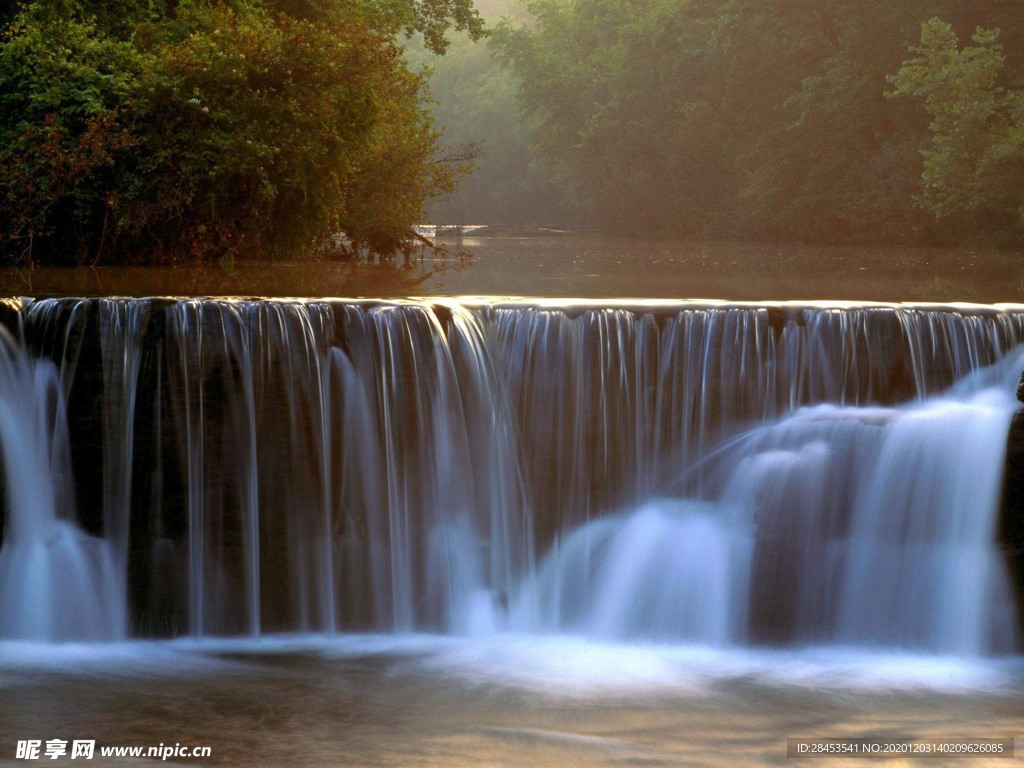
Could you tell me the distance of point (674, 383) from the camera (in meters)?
9.68

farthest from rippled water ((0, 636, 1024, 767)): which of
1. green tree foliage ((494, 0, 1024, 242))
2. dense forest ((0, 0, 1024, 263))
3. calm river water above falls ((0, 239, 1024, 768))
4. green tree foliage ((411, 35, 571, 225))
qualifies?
green tree foliage ((411, 35, 571, 225))

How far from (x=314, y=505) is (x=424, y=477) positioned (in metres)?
0.85

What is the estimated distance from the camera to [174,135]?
544 inches

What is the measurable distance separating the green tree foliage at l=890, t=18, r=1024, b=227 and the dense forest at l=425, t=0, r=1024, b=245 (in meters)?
0.04

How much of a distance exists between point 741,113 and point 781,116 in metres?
3.17

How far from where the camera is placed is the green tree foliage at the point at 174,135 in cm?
1346

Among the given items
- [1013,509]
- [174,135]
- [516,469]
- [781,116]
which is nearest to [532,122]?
[781,116]

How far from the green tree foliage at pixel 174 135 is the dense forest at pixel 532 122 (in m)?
0.03

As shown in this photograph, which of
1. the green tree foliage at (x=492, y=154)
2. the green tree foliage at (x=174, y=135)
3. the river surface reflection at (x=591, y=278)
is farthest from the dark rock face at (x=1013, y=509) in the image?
the green tree foliage at (x=492, y=154)

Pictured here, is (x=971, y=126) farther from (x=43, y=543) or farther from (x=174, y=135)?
(x=43, y=543)

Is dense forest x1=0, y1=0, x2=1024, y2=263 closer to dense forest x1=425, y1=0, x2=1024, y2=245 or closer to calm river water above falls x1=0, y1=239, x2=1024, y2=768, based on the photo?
dense forest x1=425, y1=0, x2=1024, y2=245

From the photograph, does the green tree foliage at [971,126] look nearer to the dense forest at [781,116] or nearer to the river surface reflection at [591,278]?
the dense forest at [781,116]

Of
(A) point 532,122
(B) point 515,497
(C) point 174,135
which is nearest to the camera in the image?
(B) point 515,497

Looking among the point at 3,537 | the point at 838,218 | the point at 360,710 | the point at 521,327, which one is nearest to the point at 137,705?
the point at 360,710
